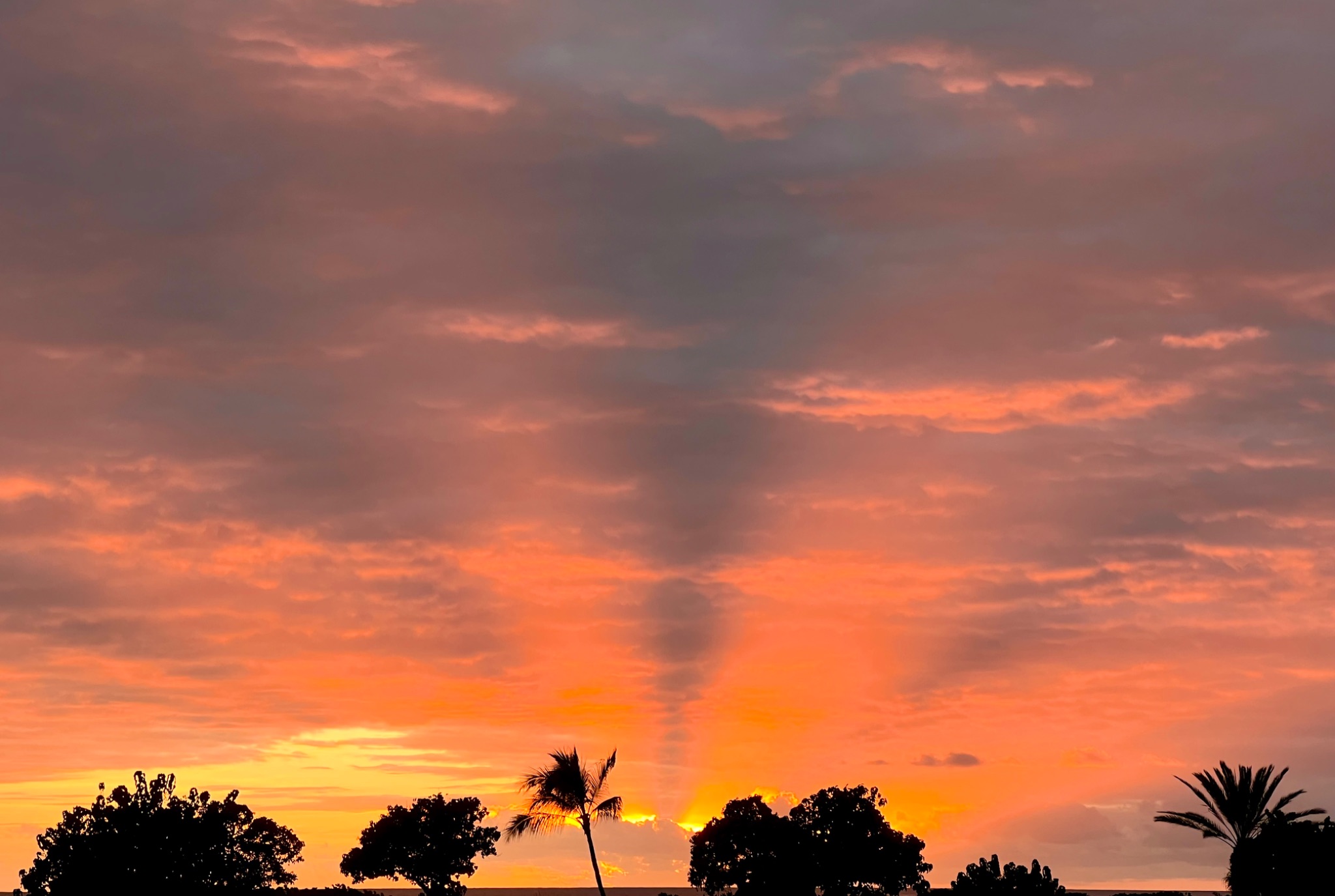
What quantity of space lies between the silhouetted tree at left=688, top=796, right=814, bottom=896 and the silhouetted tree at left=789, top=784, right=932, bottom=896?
818 mm

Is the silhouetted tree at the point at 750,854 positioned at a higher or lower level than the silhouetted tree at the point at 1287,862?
higher

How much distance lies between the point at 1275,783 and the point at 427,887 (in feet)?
166

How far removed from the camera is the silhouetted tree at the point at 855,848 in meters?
83.9

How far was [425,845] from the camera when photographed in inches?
3632

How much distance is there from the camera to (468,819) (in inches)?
3674

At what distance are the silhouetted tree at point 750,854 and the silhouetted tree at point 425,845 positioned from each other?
13711 mm

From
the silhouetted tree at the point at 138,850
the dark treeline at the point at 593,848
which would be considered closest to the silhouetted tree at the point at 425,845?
the dark treeline at the point at 593,848

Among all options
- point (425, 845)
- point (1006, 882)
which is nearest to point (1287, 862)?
point (1006, 882)

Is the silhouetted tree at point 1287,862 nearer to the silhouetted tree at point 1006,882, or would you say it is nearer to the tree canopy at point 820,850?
the silhouetted tree at point 1006,882

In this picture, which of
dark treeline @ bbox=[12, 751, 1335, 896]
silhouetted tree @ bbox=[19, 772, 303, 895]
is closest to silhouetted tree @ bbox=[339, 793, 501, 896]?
dark treeline @ bbox=[12, 751, 1335, 896]

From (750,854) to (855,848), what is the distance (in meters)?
6.18

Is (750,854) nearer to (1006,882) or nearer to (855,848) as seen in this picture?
(855,848)

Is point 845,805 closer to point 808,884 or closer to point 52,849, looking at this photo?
point 808,884

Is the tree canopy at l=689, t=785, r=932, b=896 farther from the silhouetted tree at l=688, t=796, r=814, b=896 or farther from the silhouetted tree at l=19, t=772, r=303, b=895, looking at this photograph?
the silhouetted tree at l=19, t=772, r=303, b=895
